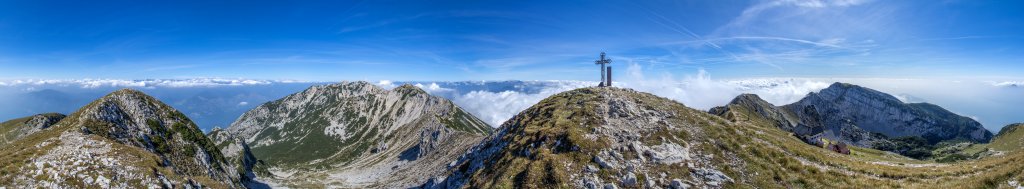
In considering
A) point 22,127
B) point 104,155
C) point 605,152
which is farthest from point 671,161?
point 22,127

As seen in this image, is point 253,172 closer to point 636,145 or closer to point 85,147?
point 85,147

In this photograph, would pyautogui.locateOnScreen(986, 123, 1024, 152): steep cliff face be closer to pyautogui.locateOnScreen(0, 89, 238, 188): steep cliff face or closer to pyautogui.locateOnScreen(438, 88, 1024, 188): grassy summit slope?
pyautogui.locateOnScreen(438, 88, 1024, 188): grassy summit slope

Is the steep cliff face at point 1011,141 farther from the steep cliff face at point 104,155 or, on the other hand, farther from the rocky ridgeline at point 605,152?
the steep cliff face at point 104,155

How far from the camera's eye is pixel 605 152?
4603cm

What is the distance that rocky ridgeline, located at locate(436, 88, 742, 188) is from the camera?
1604 inches

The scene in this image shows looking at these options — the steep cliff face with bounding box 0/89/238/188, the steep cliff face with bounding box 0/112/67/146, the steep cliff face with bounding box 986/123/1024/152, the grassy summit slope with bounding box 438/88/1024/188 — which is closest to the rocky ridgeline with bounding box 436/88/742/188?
the grassy summit slope with bounding box 438/88/1024/188

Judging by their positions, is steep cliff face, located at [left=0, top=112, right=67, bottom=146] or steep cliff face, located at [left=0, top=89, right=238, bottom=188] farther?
steep cliff face, located at [left=0, top=112, right=67, bottom=146]

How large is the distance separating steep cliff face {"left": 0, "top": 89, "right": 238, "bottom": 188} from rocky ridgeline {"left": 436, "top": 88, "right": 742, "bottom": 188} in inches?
1547

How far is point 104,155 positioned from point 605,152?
2628 inches

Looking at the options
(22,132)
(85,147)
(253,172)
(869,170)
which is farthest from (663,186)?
(253,172)

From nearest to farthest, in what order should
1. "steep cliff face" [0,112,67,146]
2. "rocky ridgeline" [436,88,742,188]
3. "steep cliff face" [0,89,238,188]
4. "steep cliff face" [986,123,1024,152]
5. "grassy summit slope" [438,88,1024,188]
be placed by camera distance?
"grassy summit slope" [438,88,1024,188] < "rocky ridgeline" [436,88,742,188] < "steep cliff face" [0,89,238,188] < "steep cliff face" [0,112,67,146] < "steep cliff face" [986,123,1024,152]

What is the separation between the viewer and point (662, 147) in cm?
4778

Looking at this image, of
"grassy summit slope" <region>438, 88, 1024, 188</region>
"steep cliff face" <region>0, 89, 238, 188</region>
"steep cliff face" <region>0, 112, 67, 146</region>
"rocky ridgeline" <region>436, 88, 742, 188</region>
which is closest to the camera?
"grassy summit slope" <region>438, 88, 1024, 188</region>

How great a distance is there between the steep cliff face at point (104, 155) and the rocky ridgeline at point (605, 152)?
39306 millimetres
